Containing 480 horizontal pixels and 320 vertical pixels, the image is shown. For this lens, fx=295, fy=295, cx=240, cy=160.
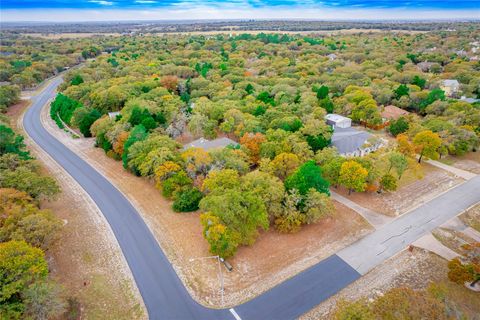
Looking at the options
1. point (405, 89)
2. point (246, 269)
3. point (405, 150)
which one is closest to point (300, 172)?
point (246, 269)

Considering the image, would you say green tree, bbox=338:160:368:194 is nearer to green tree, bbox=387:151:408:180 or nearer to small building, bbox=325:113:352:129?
green tree, bbox=387:151:408:180

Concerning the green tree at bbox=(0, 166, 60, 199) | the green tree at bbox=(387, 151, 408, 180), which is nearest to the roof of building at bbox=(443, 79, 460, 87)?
the green tree at bbox=(387, 151, 408, 180)

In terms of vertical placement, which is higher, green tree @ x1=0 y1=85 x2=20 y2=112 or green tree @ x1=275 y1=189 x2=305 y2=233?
green tree @ x1=0 y1=85 x2=20 y2=112

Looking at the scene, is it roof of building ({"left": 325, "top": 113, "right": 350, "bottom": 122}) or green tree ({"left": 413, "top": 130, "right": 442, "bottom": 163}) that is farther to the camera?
roof of building ({"left": 325, "top": 113, "right": 350, "bottom": 122})

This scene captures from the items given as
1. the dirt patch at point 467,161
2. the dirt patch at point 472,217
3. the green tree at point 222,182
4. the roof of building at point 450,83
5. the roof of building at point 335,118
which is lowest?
the dirt patch at point 472,217

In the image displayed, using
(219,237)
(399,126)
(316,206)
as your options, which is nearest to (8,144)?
(219,237)

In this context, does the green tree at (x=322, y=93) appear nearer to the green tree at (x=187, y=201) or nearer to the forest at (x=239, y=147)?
the forest at (x=239, y=147)

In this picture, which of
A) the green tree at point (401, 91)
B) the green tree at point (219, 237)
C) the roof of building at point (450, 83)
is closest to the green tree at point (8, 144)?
the green tree at point (219, 237)
